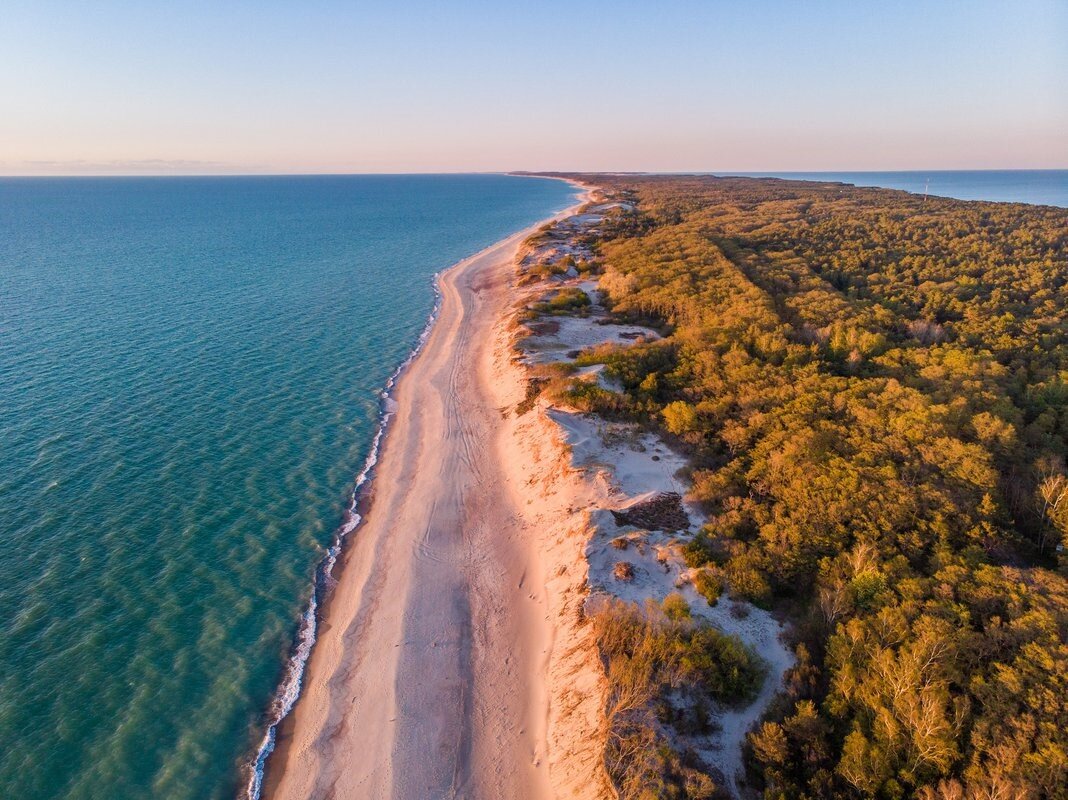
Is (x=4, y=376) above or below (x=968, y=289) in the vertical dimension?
below

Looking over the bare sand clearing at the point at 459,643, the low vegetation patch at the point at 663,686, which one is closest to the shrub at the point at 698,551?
the low vegetation patch at the point at 663,686

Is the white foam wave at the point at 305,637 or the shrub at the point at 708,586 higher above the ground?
the shrub at the point at 708,586

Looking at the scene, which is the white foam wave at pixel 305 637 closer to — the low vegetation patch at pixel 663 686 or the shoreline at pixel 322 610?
the shoreline at pixel 322 610

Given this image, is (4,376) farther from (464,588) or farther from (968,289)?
(968,289)

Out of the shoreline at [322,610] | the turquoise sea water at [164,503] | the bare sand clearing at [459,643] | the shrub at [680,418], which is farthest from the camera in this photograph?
the shrub at [680,418]

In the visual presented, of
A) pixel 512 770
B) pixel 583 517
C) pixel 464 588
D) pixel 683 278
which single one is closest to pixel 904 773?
pixel 512 770

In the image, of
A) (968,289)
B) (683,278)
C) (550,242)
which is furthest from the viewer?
(550,242)

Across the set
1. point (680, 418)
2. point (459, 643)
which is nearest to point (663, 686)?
point (459, 643)
